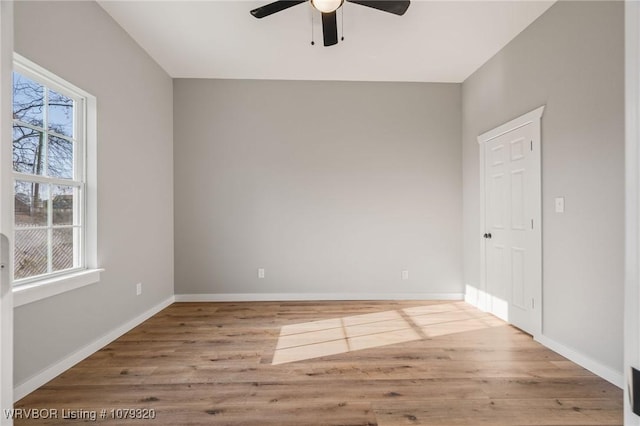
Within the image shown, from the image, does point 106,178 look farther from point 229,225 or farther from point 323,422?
point 323,422

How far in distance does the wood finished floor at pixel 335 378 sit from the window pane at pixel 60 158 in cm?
147

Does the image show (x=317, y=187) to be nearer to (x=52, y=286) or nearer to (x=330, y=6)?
(x=330, y=6)

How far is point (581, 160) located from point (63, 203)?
4.00 meters

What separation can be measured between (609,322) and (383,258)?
2376mm

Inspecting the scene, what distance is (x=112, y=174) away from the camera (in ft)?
9.39

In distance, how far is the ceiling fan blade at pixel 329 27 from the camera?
8.05 ft

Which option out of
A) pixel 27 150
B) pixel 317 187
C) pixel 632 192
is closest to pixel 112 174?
pixel 27 150

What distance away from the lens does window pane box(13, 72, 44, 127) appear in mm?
2059

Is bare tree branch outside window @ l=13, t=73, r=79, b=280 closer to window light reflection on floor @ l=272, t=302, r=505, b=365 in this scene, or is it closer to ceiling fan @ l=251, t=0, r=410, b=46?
ceiling fan @ l=251, t=0, r=410, b=46

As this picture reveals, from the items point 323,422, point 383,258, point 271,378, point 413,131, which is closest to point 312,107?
point 413,131

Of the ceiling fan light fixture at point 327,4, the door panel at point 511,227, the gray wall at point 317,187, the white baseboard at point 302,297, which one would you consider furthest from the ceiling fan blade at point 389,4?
the white baseboard at point 302,297

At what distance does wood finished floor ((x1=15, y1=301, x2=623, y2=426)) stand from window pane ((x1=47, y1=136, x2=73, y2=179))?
1468 mm

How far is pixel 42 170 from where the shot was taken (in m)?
2.26

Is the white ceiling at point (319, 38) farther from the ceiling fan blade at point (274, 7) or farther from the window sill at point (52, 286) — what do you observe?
the window sill at point (52, 286)
